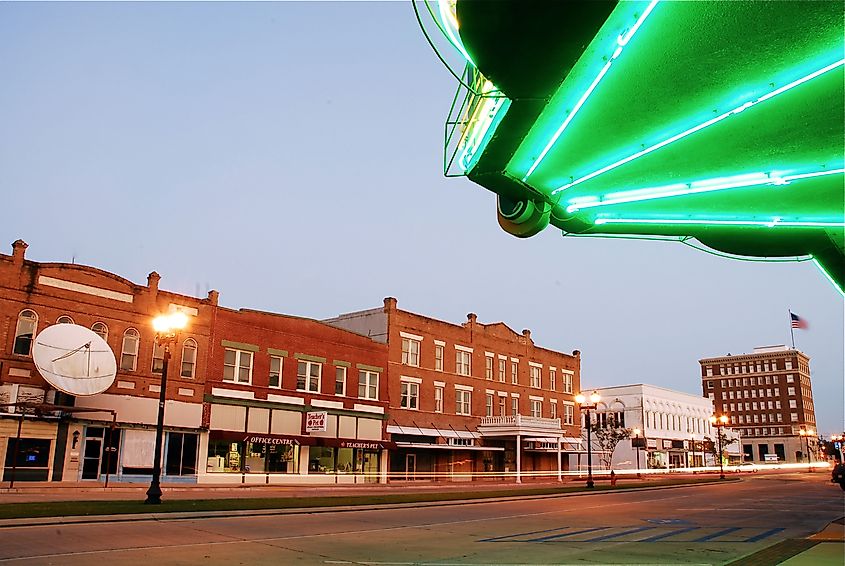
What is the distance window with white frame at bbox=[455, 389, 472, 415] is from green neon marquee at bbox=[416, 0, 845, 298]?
41.8 m

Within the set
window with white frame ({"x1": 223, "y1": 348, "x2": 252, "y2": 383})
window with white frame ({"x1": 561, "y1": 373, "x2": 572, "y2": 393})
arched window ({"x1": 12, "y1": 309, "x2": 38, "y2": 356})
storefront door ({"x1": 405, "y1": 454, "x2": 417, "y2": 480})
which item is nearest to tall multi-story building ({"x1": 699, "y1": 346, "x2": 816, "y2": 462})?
window with white frame ({"x1": 561, "y1": 373, "x2": 572, "y2": 393})

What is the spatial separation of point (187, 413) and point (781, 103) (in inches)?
1367

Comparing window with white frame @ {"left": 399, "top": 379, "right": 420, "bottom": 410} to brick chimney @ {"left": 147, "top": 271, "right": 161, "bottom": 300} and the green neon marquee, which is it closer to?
brick chimney @ {"left": 147, "top": 271, "right": 161, "bottom": 300}

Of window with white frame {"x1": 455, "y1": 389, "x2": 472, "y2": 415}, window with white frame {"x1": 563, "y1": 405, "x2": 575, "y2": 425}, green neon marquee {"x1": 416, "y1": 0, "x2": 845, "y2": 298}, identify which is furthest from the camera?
window with white frame {"x1": 563, "y1": 405, "x2": 575, "y2": 425}

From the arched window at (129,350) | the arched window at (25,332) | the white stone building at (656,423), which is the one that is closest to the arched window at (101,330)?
the arched window at (129,350)

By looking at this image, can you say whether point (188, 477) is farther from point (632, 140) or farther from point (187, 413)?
point (632, 140)

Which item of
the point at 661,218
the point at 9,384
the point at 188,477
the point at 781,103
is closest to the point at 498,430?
the point at 188,477

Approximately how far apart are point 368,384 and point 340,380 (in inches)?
96.1

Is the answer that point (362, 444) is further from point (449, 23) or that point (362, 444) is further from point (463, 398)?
point (449, 23)

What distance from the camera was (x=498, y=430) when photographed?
5469 cm

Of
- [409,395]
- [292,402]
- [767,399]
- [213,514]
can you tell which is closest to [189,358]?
[292,402]

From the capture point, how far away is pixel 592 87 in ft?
28.2

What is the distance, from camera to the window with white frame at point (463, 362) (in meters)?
55.2

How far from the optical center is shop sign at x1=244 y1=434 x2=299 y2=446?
4022 centimetres
